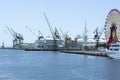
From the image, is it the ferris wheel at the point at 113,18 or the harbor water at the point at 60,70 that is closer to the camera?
the harbor water at the point at 60,70

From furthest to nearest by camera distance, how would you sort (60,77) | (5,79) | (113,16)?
(113,16)
(60,77)
(5,79)

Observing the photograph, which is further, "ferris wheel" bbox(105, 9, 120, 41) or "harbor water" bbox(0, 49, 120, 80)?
"ferris wheel" bbox(105, 9, 120, 41)

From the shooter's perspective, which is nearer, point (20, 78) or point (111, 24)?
point (20, 78)

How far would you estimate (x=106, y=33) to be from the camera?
14312cm

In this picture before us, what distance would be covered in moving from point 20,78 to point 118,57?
49934 mm

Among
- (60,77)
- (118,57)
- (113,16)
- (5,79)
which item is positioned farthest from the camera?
(113,16)

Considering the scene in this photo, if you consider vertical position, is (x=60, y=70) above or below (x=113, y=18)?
below

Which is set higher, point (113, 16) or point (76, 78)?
point (113, 16)

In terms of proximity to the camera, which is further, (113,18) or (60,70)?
(113,18)

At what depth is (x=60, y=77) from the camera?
5331cm

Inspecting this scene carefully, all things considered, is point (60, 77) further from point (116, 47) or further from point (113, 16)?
point (113, 16)

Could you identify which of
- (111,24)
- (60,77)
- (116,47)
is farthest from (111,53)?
(60,77)

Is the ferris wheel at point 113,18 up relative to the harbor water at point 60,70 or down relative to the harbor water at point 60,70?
up

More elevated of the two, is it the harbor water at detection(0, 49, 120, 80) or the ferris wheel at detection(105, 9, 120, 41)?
the ferris wheel at detection(105, 9, 120, 41)
